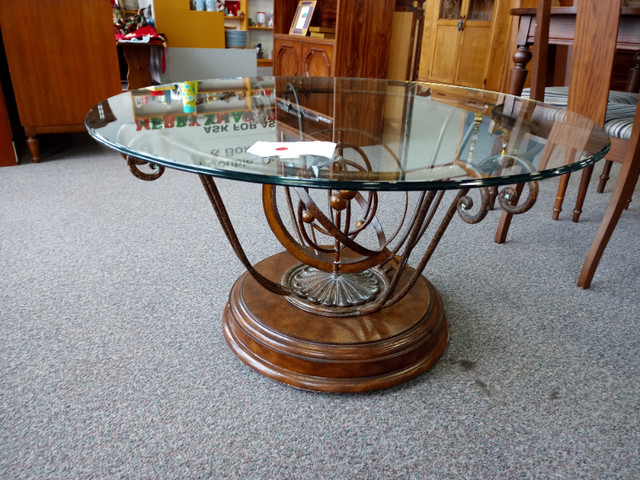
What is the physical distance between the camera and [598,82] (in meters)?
1.38

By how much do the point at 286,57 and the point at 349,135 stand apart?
282cm

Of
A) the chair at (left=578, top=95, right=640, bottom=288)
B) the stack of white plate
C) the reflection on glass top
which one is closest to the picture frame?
the stack of white plate

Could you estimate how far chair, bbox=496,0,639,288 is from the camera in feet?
4.31

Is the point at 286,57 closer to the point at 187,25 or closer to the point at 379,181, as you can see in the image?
the point at 187,25

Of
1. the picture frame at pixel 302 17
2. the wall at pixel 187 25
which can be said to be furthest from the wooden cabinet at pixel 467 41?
the wall at pixel 187 25

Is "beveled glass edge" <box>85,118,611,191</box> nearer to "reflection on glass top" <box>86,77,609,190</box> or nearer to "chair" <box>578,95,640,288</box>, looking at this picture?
"reflection on glass top" <box>86,77,609,190</box>

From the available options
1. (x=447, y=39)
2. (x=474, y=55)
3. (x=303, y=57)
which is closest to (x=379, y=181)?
(x=303, y=57)

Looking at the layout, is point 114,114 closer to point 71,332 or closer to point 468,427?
point 71,332

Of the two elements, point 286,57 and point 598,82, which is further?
point 286,57

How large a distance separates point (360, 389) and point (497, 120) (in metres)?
0.69

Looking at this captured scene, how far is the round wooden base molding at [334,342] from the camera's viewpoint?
3.36 feet

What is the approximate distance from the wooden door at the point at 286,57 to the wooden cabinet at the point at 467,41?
6.86 feet

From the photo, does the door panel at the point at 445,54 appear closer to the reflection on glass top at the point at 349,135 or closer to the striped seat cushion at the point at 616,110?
the striped seat cushion at the point at 616,110

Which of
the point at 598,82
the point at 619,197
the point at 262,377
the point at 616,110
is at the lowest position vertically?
the point at 262,377
